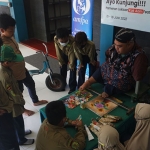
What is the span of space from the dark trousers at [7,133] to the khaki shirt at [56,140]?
369 mm

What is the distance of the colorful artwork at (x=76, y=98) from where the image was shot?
5.98 ft

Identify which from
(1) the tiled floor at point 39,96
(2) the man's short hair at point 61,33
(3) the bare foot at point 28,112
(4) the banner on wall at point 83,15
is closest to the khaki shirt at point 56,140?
(1) the tiled floor at point 39,96

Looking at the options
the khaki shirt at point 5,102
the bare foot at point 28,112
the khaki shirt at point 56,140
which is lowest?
the bare foot at point 28,112

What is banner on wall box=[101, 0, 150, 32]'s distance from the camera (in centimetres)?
180

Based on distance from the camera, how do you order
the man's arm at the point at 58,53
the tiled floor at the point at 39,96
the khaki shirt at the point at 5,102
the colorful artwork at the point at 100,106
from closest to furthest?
the khaki shirt at the point at 5,102 < the colorful artwork at the point at 100,106 < the tiled floor at the point at 39,96 < the man's arm at the point at 58,53

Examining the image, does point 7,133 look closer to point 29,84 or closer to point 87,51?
point 29,84

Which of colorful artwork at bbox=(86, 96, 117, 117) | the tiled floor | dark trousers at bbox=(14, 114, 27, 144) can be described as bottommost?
the tiled floor

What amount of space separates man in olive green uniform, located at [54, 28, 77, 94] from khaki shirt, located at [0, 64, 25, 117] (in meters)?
0.98

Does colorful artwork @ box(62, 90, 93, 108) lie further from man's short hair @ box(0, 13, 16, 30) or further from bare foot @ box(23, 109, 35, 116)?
man's short hair @ box(0, 13, 16, 30)

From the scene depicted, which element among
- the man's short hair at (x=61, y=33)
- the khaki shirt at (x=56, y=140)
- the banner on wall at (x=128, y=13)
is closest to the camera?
the khaki shirt at (x=56, y=140)

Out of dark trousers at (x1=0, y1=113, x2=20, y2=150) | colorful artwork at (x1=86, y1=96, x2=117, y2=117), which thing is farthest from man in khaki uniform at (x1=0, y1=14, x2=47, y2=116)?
colorful artwork at (x1=86, y1=96, x2=117, y2=117)

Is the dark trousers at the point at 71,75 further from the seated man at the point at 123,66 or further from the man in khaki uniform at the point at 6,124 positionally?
the man in khaki uniform at the point at 6,124

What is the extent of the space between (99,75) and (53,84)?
3.35 feet

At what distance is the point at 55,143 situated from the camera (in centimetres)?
122
